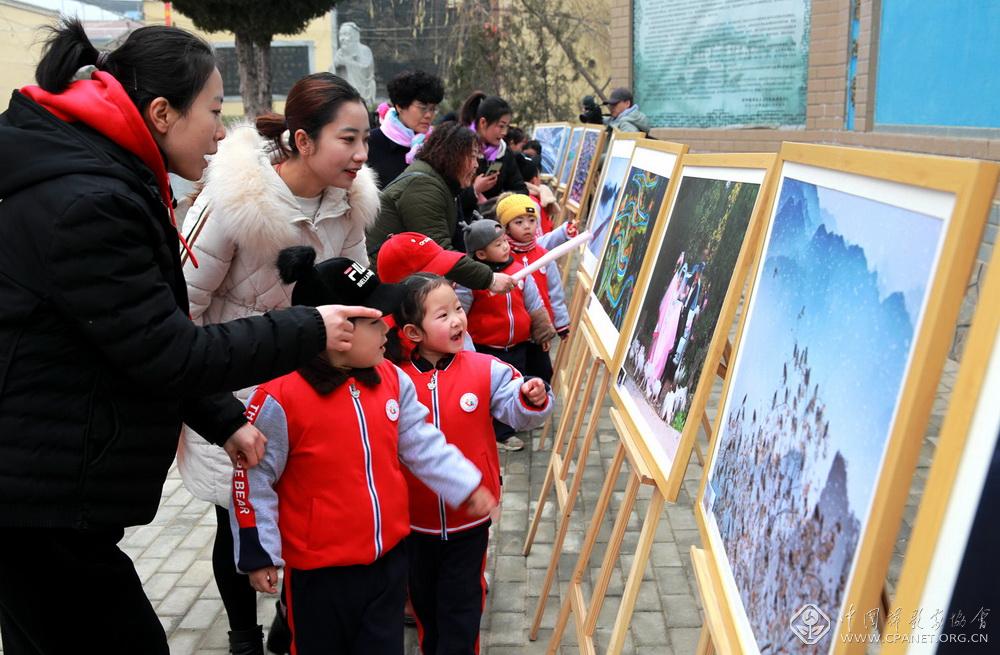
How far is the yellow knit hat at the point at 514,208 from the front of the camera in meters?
4.94

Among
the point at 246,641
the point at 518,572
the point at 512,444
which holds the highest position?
the point at 246,641

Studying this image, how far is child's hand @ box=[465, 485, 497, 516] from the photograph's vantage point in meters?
2.57

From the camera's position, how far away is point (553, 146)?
42.0 ft

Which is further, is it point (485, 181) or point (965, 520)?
point (485, 181)

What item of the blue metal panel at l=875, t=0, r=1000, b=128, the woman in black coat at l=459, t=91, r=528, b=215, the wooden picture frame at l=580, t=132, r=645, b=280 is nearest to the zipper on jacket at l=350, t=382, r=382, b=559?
the wooden picture frame at l=580, t=132, r=645, b=280

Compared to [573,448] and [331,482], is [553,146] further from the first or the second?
[331,482]

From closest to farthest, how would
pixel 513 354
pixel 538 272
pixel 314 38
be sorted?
pixel 513 354 < pixel 538 272 < pixel 314 38

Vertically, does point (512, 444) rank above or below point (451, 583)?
below

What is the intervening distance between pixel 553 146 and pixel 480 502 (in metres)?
10.7

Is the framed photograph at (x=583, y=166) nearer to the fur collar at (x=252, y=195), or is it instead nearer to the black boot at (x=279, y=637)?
the fur collar at (x=252, y=195)

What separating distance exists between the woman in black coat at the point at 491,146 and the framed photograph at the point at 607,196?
1.23m

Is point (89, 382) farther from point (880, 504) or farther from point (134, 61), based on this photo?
point (880, 504)

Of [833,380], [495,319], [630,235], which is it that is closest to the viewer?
[833,380]

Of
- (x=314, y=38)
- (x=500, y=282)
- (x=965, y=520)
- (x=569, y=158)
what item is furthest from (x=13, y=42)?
(x=965, y=520)
